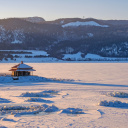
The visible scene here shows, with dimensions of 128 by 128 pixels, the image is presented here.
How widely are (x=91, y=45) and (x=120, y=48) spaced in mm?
16750

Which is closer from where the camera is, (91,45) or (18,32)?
(91,45)

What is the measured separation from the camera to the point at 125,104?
15.4 meters

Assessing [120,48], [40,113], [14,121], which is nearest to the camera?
[14,121]

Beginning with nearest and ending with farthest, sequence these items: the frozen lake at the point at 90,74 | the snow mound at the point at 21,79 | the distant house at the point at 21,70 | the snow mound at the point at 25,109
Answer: the snow mound at the point at 25,109, the snow mound at the point at 21,79, the frozen lake at the point at 90,74, the distant house at the point at 21,70

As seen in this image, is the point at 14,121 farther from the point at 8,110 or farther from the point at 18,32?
the point at 18,32

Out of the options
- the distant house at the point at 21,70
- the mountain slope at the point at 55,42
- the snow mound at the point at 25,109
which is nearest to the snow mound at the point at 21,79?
the distant house at the point at 21,70

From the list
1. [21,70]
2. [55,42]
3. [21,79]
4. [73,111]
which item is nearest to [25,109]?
[73,111]

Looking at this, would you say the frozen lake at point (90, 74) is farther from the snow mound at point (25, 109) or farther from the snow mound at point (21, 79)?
the snow mound at point (25, 109)

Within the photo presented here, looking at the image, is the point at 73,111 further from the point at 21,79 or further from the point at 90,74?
the point at 90,74

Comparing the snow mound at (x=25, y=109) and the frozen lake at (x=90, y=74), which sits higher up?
the snow mound at (x=25, y=109)

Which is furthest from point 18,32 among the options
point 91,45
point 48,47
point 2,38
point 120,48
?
point 120,48

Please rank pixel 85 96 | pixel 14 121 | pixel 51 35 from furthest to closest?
pixel 51 35 → pixel 85 96 → pixel 14 121

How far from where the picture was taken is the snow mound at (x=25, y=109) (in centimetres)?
1356

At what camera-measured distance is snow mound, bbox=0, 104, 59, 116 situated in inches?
534
